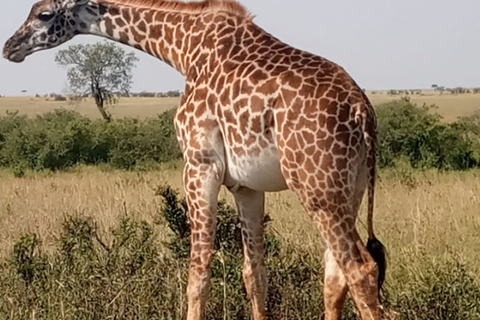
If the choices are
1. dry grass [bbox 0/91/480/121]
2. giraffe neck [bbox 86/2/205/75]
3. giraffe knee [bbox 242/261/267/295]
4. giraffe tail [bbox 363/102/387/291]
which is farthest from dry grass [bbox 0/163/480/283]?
dry grass [bbox 0/91/480/121]

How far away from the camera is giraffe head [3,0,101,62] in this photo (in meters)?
6.09

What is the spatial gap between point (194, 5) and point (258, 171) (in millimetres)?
1531

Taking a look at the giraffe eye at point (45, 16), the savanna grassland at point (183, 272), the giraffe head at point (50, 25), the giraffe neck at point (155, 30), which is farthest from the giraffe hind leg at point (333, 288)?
the giraffe eye at point (45, 16)

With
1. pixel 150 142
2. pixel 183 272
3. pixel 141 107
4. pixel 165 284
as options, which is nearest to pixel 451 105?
pixel 141 107

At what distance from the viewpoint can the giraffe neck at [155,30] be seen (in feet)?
18.9

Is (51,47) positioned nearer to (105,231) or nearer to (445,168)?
(105,231)

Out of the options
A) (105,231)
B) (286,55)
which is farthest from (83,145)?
(286,55)

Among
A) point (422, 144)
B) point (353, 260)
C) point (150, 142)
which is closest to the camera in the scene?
point (353, 260)

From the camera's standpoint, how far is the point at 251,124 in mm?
4945

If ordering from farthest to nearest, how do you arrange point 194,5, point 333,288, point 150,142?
point 150,142
point 194,5
point 333,288

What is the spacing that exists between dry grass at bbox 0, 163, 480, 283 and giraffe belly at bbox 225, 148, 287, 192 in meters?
2.32

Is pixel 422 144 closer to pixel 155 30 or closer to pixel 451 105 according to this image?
pixel 155 30

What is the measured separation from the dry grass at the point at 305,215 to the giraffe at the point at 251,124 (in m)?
2.22

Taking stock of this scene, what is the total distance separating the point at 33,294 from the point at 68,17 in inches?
84.4
